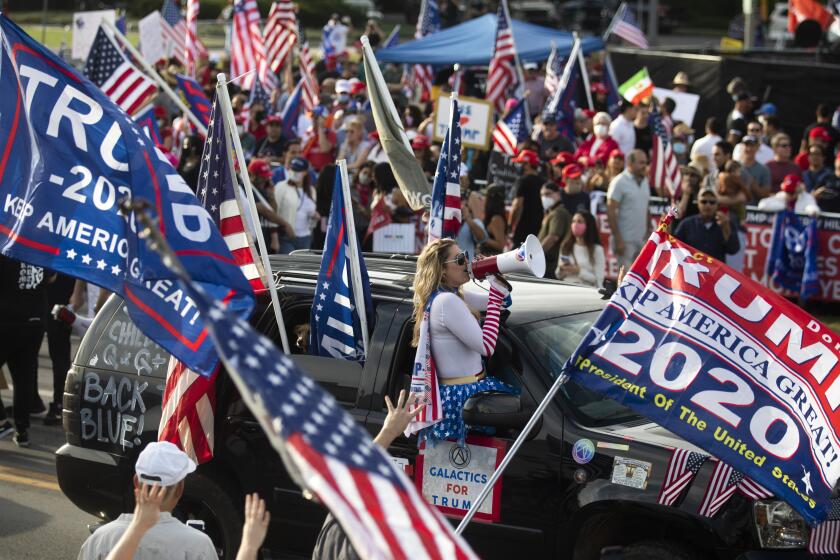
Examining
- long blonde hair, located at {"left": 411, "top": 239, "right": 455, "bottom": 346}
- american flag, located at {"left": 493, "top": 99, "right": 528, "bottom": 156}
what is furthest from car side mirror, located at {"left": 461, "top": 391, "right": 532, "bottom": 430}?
american flag, located at {"left": 493, "top": 99, "right": 528, "bottom": 156}

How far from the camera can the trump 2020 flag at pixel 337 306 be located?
6.62 metres

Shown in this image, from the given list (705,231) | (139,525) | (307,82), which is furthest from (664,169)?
(139,525)

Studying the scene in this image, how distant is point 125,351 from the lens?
7.20 m

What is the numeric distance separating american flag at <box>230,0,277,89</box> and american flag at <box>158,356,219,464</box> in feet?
47.3

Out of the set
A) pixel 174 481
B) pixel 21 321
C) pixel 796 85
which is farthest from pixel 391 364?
pixel 796 85

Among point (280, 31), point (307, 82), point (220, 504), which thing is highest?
point (280, 31)

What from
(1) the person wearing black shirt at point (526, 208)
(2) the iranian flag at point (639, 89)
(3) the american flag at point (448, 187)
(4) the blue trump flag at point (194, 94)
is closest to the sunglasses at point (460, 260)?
(3) the american flag at point (448, 187)

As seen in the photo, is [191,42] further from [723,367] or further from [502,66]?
[723,367]

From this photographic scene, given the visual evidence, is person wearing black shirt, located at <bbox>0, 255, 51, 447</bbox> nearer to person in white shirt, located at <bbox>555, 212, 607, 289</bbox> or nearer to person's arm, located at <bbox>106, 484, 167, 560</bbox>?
person in white shirt, located at <bbox>555, 212, 607, 289</bbox>

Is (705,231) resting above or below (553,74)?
below

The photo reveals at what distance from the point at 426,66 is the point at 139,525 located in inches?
879

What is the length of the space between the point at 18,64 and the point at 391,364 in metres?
2.34

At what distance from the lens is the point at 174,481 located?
177 inches

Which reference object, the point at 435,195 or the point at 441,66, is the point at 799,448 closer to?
the point at 435,195
